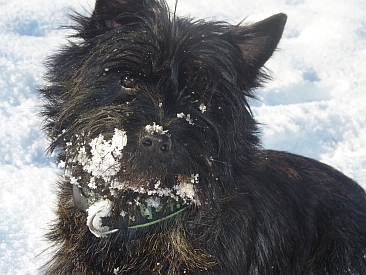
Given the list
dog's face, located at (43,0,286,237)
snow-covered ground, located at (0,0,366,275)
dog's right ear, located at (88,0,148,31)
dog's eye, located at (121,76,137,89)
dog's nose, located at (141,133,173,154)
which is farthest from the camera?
snow-covered ground, located at (0,0,366,275)

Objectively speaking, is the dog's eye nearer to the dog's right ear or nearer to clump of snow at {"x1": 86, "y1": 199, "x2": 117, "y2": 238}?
the dog's right ear

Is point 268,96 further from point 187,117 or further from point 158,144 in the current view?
point 158,144

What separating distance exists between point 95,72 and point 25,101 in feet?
12.8

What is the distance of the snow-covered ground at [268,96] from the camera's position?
498 centimetres

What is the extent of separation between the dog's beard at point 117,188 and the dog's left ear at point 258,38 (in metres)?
0.84

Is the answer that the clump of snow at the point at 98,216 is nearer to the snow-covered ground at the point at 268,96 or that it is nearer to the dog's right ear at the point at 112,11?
the snow-covered ground at the point at 268,96

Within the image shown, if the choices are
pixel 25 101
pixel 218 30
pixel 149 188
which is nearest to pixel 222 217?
pixel 149 188

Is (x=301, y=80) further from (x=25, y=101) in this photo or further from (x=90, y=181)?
(x=90, y=181)

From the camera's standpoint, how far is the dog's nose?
279 cm

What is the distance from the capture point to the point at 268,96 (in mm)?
8133

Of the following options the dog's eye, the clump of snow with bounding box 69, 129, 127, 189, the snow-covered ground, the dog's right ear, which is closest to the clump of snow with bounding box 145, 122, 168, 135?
the clump of snow with bounding box 69, 129, 127, 189

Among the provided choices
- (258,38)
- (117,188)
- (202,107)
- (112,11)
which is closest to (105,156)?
(117,188)

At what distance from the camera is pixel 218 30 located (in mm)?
3445

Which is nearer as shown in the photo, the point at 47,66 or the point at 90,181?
the point at 90,181
